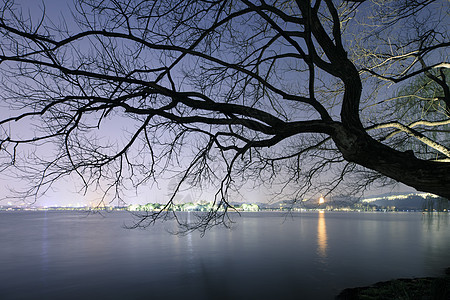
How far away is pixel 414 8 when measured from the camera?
4.92 metres

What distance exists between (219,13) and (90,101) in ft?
7.71

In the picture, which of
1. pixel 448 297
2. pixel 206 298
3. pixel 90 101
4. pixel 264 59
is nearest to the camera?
pixel 90 101

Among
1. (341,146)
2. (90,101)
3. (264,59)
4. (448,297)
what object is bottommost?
(448,297)

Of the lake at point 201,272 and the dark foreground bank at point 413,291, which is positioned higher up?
the dark foreground bank at point 413,291

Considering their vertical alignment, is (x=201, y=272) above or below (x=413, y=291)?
below

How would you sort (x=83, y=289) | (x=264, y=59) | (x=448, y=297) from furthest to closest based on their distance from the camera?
(x=83, y=289)
(x=448, y=297)
(x=264, y=59)

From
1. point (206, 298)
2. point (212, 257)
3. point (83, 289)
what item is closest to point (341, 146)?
point (206, 298)

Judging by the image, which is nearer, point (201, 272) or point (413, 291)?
point (413, 291)

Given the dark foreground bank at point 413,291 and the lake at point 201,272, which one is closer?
the dark foreground bank at point 413,291

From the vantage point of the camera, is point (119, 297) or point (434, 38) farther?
point (119, 297)

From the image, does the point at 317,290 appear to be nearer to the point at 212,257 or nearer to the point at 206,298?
the point at 206,298

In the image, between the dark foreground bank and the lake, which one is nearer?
the dark foreground bank

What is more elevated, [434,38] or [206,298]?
[434,38]

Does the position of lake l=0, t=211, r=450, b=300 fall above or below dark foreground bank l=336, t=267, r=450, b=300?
below
